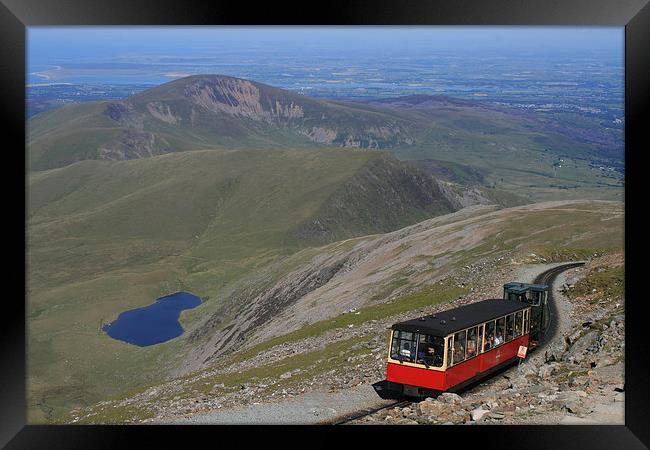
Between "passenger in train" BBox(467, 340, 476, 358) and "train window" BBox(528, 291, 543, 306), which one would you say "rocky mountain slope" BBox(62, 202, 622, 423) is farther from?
"passenger in train" BBox(467, 340, 476, 358)

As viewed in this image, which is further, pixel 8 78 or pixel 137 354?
pixel 137 354

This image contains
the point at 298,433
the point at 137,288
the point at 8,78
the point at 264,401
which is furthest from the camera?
the point at 137,288

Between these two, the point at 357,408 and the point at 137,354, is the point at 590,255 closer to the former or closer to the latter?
the point at 357,408

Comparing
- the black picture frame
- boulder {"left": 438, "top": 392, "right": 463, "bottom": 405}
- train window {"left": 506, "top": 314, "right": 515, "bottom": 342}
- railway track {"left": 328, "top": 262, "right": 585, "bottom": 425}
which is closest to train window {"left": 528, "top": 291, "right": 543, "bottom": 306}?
railway track {"left": 328, "top": 262, "right": 585, "bottom": 425}

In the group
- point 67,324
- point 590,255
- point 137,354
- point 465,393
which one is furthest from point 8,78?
point 67,324

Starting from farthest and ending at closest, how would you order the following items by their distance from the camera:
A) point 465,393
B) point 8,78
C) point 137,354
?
point 137,354 → point 465,393 → point 8,78

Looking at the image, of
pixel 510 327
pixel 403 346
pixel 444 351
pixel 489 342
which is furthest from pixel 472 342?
pixel 510 327

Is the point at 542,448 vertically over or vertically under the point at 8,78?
under
